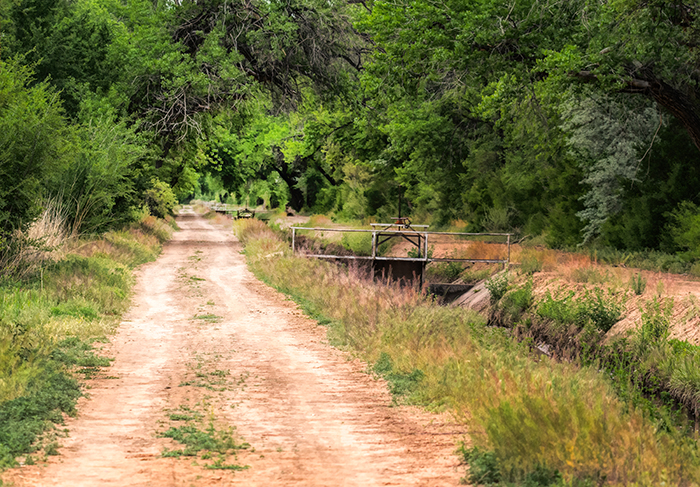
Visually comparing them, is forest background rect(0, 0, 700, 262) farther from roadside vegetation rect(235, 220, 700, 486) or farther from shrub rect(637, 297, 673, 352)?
roadside vegetation rect(235, 220, 700, 486)

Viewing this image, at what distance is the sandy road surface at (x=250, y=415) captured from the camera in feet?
19.9

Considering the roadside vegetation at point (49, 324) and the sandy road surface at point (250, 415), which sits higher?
the roadside vegetation at point (49, 324)

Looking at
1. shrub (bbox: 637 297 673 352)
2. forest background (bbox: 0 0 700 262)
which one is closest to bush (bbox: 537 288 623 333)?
shrub (bbox: 637 297 673 352)

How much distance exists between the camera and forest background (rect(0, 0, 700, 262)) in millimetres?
18641

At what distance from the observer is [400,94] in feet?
84.8

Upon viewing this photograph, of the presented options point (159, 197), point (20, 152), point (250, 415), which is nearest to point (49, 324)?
point (20, 152)

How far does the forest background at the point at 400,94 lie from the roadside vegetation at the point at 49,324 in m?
0.77

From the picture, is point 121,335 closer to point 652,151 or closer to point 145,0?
point 652,151

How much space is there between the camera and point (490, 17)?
21.8m

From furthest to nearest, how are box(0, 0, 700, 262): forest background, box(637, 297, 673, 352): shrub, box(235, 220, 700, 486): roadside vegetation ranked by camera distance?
box(0, 0, 700, 262): forest background, box(637, 297, 673, 352): shrub, box(235, 220, 700, 486): roadside vegetation

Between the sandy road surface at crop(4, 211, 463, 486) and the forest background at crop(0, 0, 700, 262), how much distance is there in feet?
17.7

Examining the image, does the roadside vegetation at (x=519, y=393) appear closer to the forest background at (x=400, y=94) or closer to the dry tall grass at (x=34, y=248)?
the dry tall grass at (x=34, y=248)

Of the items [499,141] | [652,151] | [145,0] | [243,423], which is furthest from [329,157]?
[243,423]

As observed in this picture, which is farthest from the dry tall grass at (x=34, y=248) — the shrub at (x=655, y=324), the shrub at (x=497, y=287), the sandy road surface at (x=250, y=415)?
the shrub at (x=655, y=324)
